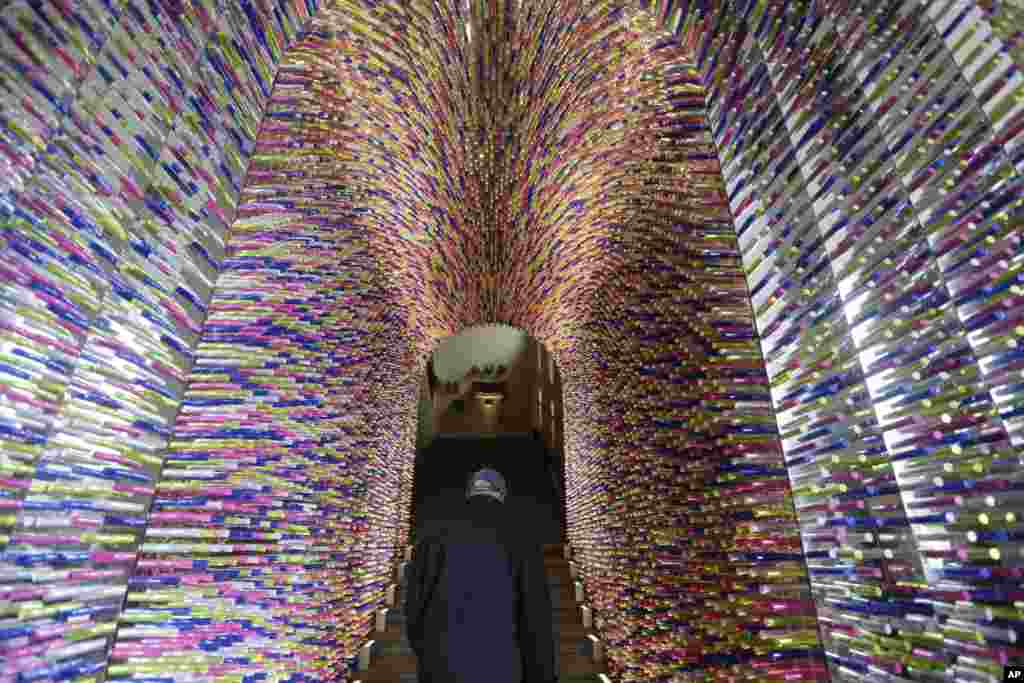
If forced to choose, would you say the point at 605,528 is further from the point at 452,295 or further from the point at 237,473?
the point at 237,473

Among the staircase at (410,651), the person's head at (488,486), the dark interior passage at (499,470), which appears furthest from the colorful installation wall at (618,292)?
the dark interior passage at (499,470)

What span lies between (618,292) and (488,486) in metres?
2.38

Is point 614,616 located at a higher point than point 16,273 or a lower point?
lower

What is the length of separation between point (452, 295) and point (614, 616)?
10.7 feet

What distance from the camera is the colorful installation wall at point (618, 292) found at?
3.34 ft

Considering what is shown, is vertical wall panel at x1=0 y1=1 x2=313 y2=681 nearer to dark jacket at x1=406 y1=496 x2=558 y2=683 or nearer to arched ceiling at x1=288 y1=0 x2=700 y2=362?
dark jacket at x1=406 y1=496 x2=558 y2=683

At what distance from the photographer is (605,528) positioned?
4746mm

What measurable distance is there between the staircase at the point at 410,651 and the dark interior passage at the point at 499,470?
2.38m

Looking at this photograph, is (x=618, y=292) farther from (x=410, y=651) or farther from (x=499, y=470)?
(x=499, y=470)

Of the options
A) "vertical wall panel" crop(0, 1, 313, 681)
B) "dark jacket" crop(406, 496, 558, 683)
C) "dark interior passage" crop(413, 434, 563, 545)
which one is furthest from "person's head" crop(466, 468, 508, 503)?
"dark interior passage" crop(413, 434, 563, 545)

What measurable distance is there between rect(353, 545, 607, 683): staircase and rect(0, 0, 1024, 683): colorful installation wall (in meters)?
0.81

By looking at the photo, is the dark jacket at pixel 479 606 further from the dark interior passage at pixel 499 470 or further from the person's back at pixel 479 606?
the dark interior passage at pixel 499 470

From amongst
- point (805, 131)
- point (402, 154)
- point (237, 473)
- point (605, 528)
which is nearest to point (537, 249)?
point (402, 154)

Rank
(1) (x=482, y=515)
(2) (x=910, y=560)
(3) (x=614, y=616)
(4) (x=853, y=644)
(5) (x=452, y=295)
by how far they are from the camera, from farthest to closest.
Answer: (5) (x=452, y=295), (3) (x=614, y=616), (1) (x=482, y=515), (4) (x=853, y=644), (2) (x=910, y=560)
